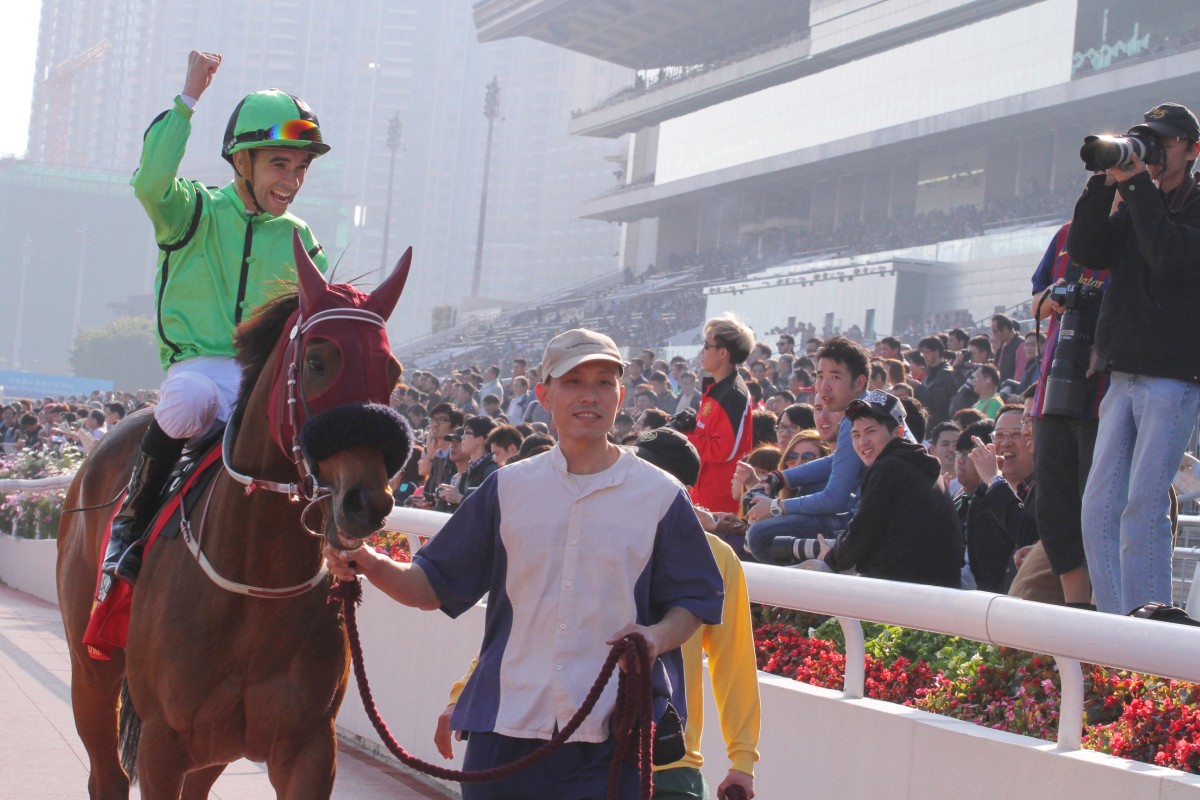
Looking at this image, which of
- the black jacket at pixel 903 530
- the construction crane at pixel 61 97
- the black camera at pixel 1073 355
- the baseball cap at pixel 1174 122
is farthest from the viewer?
the construction crane at pixel 61 97

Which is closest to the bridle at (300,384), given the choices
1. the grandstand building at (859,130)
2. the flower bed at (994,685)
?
the flower bed at (994,685)

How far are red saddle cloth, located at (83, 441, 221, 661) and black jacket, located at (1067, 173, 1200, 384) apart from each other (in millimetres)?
2657

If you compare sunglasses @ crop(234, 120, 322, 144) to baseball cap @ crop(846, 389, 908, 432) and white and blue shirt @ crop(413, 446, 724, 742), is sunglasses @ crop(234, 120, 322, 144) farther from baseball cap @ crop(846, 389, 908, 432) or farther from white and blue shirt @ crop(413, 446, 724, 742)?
baseball cap @ crop(846, 389, 908, 432)

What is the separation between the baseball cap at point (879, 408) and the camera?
567 cm

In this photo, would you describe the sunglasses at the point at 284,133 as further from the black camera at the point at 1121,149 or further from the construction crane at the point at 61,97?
the construction crane at the point at 61,97

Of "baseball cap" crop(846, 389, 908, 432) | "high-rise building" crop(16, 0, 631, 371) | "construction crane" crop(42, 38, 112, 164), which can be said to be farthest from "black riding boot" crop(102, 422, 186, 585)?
"construction crane" crop(42, 38, 112, 164)

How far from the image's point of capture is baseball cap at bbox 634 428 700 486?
399 cm

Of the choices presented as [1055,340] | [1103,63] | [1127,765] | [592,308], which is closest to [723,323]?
[1055,340]

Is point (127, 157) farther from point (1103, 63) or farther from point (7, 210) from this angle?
point (1103, 63)

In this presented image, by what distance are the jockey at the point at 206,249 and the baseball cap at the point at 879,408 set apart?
7.28 feet

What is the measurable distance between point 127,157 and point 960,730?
16094 cm

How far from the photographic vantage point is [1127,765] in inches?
124

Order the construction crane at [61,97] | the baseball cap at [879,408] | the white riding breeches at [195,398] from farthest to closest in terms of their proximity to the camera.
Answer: the construction crane at [61,97]
the baseball cap at [879,408]
the white riding breeches at [195,398]

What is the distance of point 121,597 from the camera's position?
4.25 metres
